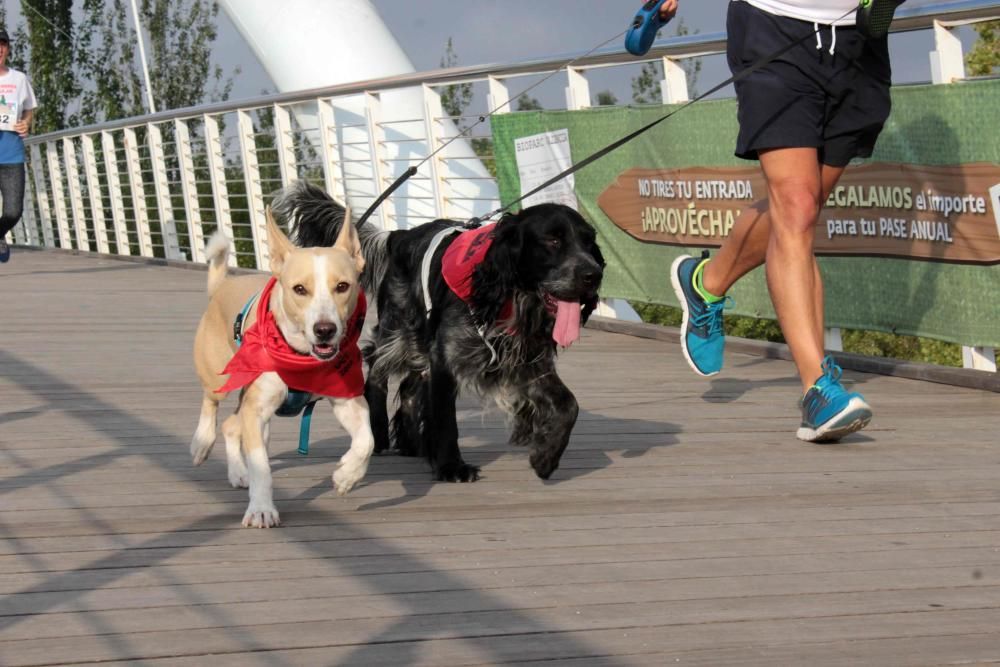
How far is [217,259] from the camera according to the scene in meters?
4.71

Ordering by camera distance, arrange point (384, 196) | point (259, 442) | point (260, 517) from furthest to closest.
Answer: point (384, 196) → point (259, 442) → point (260, 517)

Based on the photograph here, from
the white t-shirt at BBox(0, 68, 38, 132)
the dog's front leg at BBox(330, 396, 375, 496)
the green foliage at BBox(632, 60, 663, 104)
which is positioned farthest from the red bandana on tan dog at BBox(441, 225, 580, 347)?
the green foliage at BBox(632, 60, 663, 104)

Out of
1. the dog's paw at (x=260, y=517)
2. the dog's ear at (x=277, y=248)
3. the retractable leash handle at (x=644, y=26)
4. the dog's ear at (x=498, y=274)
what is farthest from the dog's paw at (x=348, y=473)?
the retractable leash handle at (x=644, y=26)

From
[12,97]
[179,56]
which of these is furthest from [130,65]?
[12,97]

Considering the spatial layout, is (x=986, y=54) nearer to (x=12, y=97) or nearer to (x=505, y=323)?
(x=12, y=97)

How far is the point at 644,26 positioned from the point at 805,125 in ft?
2.20

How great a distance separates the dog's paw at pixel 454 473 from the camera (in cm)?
438

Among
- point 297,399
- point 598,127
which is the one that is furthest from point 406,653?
point 598,127

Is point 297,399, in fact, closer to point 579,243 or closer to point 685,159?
point 579,243

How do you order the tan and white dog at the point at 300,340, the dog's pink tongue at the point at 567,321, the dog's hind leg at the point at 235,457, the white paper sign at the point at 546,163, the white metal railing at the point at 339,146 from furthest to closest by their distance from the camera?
the white paper sign at the point at 546,163 < the white metal railing at the point at 339,146 < the dog's pink tongue at the point at 567,321 < the dog's hind leg at the point at 235,457 < the tan and white dog at the point at 300,340

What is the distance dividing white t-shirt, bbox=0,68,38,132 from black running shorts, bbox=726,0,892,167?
318 inches

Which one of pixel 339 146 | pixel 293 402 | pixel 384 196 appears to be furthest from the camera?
pixel 339 146

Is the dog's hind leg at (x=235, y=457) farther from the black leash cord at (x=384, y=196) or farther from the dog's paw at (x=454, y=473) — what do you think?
the black leash cord at (x=384, y=196)

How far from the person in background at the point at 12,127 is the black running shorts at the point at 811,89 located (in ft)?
26.6
